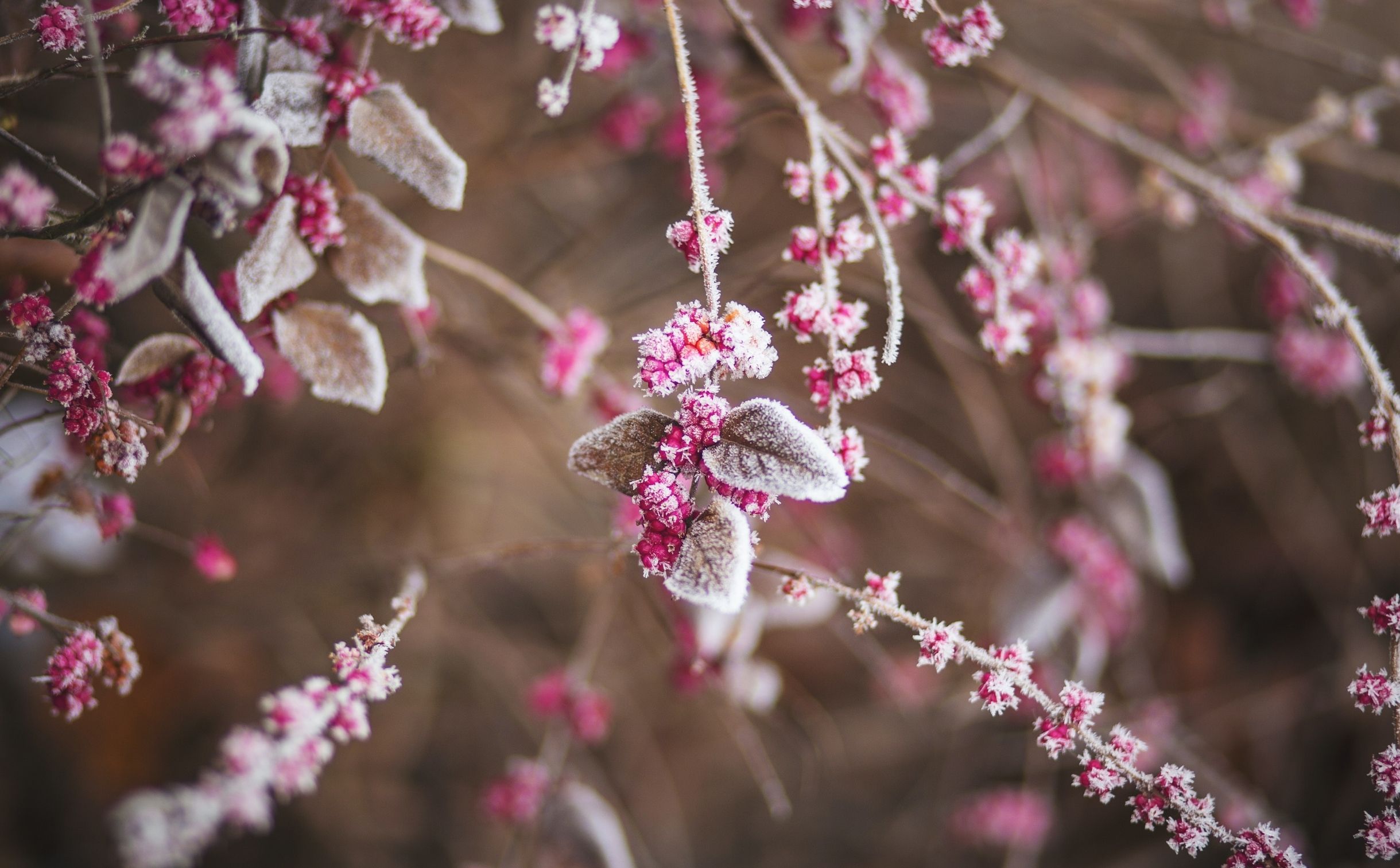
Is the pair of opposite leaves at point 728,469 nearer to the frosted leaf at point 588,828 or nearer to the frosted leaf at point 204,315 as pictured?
the frosted leaf at point 204,315

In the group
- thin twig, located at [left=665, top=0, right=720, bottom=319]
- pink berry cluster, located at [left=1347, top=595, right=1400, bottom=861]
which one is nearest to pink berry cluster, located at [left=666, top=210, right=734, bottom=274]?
thin twig, located at [left=665, top=0, right=720, bottom=319]

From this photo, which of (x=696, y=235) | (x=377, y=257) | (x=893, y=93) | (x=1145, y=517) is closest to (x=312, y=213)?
(x=377, y=257)

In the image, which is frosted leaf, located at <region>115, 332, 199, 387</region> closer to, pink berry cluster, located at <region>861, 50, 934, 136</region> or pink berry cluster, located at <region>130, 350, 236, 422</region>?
pink berry cluster, located at <region>130, 350, 236, 422</region>

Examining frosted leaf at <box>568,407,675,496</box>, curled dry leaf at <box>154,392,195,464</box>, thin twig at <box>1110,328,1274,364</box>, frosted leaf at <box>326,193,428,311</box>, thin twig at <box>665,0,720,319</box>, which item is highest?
thin twig at <box>1110,328,1274,364</box>

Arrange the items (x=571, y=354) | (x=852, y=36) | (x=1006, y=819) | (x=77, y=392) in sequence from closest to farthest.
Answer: (x=77, y=392), (x=852, y=36), (x=571, y=354), (x=1006, y=819)

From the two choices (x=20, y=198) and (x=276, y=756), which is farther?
(x=276, y=756)

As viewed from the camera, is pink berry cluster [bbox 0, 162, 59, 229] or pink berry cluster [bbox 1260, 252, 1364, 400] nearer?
pink berry cluster [bbox 0, 162, 59, 229]

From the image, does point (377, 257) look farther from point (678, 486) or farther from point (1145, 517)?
point (1145, 517)
